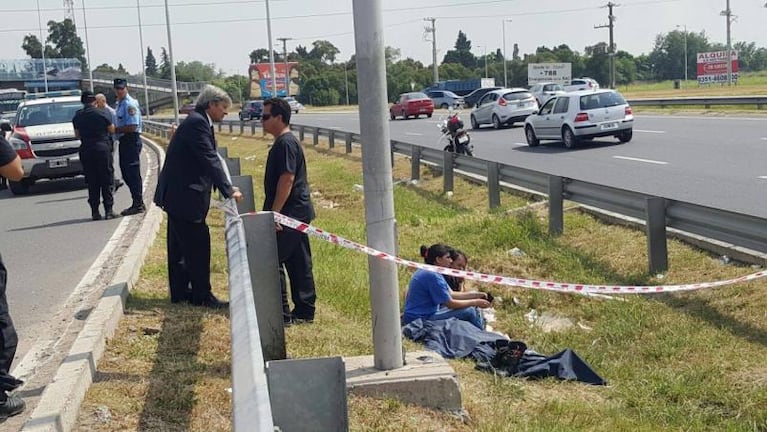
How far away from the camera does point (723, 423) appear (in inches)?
208

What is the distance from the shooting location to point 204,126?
23.2 ft

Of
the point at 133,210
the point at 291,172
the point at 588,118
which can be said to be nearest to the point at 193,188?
the point at 291,172

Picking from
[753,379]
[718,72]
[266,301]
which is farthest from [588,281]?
[718,72]

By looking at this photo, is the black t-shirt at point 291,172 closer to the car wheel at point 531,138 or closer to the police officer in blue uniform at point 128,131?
the police officer in blue uniform at point 128,131

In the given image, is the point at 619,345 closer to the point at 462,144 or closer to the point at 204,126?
the point at 204,126

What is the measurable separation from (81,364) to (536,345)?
3.74 metres

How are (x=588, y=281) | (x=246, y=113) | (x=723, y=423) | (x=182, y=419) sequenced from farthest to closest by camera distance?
(x=246, y=113) < (x=588, y=281) < (x=723, y=423) < (x=182, y=419)

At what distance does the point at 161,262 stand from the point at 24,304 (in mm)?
1518

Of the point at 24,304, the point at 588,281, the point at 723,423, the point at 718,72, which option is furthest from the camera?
the point at 718,72

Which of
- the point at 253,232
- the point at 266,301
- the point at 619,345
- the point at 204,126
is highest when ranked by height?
the point at 204,126

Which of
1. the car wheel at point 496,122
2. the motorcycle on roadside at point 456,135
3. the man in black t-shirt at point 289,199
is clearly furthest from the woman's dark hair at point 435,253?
the car wheel at point 496,122

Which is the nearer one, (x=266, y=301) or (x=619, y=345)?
(x=266, y=301)

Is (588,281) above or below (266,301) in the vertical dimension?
below

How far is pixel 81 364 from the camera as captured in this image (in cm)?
517
